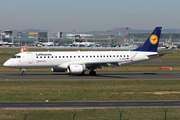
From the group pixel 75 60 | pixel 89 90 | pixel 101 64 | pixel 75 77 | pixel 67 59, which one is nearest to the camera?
pixel 89 90

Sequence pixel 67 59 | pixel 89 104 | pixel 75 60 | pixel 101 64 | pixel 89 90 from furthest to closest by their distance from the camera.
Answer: pixel 75 60
pixel 67 59
pixel 101 64
pixel 89 90
pixel 89 104

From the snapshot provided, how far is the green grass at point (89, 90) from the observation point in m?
29.7

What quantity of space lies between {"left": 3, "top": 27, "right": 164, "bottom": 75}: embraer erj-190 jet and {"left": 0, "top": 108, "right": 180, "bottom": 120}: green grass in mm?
24646

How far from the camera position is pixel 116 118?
803 inches

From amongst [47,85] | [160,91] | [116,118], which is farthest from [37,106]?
[160,91]

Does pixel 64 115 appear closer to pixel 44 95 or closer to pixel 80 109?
pixel 80 109

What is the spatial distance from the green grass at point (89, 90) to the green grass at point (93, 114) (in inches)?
216

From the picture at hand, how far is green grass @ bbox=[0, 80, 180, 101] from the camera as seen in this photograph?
29703 mm

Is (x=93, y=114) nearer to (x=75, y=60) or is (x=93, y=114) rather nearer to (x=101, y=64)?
(x=101, y=64)

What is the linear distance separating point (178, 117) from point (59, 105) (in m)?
11.5

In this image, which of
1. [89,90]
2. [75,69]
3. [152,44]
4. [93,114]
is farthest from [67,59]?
[93,114]

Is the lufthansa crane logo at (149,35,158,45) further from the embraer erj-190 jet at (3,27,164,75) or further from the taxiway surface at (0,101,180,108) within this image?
the taxiway surface at (0,101,180,108)

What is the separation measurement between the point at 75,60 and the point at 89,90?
16898 mm

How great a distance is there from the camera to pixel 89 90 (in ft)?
113
